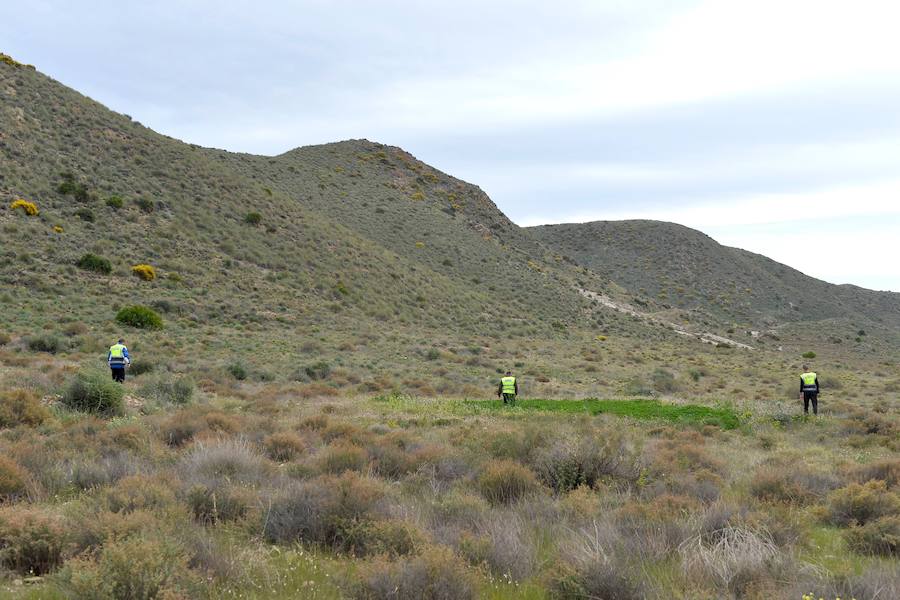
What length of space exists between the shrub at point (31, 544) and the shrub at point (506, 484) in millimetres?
4698

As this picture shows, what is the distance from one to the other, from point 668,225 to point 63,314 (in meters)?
102

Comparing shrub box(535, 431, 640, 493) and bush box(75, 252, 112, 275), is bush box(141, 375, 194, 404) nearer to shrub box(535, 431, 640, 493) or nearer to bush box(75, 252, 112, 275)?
shrub box(535, 431, 640, 493)

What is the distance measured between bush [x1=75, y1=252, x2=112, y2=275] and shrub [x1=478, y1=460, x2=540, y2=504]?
3097cm

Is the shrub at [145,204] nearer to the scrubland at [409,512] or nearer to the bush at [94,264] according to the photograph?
the bush at [94,264]

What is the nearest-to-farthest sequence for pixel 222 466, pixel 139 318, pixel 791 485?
pixel 222 466, pixel 791 485, pixel 139 318

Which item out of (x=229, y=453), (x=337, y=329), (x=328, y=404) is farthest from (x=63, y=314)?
(x=229, y=453)

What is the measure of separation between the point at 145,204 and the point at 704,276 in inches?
3253

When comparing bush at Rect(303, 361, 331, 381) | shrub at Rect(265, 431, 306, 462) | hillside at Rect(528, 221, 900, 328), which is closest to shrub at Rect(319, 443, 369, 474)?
shrub at Rect(265, 431, 306, 462)

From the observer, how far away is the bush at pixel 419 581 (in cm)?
489

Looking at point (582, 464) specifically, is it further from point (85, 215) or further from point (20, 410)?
point (85, 215)

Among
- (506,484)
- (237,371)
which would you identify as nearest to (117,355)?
(237,371)

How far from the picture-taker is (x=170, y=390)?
53.5 ft

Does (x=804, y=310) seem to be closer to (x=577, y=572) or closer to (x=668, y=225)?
(x=668, y=225)

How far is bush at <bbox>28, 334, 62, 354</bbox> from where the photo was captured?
21312 millimetres
